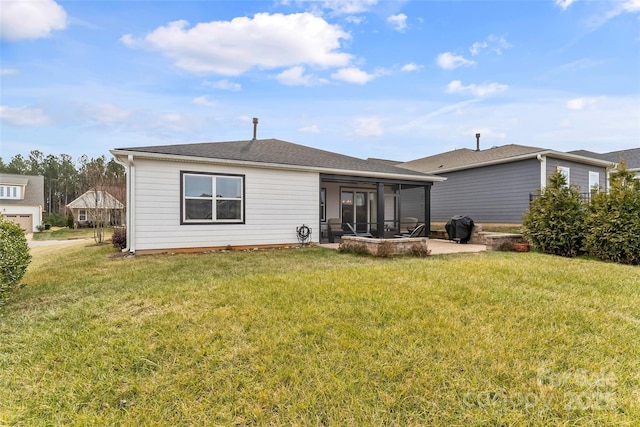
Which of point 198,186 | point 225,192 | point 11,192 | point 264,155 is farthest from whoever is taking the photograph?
point 11,192

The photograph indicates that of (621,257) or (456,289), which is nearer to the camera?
(456,289)

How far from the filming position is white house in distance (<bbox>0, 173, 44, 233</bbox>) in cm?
2588

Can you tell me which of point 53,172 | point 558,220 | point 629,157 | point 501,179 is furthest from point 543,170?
point 53,172

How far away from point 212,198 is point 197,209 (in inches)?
20.0

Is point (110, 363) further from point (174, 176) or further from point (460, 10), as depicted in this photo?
point (460, 10)

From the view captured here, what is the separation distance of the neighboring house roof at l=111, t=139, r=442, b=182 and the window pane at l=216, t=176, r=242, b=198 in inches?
22.1

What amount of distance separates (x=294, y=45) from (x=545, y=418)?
12299 millimetres

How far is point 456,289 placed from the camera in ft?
13.6

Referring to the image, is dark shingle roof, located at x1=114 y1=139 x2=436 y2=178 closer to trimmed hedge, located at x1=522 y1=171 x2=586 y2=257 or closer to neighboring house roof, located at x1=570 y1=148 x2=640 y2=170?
trimmed hedge, located at x1=522 y1=171 x2=586 y2=257

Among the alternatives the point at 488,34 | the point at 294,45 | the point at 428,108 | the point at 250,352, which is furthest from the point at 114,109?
the point at 250,352

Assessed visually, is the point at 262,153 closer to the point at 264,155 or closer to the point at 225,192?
the point at 264,155

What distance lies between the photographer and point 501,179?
13273 millimetres

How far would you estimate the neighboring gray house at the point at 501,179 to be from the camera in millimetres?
12172

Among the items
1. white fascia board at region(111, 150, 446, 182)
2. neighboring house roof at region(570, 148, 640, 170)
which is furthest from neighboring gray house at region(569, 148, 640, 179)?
white fascia board at region(111, 150, 446, 182)
